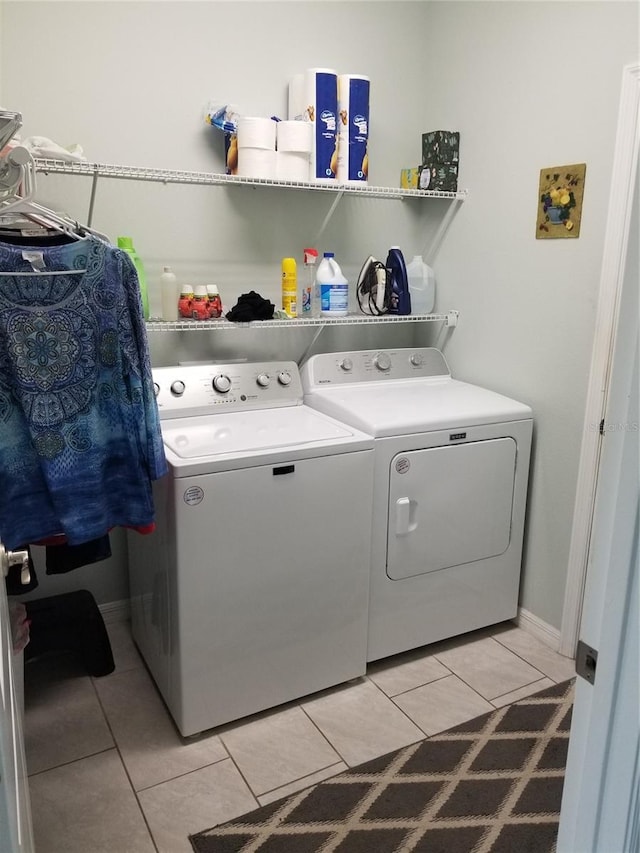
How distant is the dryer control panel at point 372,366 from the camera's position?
2662mm

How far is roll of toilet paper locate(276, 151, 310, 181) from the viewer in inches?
94.7

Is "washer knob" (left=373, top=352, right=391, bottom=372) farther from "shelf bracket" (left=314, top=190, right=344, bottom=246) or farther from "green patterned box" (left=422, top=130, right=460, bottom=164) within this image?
"green patterned box" (left=422, top=130, right=460, bottom=164)

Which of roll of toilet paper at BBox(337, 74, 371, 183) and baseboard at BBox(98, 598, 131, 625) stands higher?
roll of toilet paper at BBox(337, 74, 371, 183)

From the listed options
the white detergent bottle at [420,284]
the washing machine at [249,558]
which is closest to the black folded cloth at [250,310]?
the washing machine at [249,558]

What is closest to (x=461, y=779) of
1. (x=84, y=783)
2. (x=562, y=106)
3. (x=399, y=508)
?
(x=399, y=508)

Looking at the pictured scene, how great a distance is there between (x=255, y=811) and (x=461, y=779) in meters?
0.60

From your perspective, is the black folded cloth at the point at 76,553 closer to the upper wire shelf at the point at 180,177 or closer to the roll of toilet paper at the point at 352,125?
the upper wire shelf at the point at 180,177

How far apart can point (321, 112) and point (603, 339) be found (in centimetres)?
130

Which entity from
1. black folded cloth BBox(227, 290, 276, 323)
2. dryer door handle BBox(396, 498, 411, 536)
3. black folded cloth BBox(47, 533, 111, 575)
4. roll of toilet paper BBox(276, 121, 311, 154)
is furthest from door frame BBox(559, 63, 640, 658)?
black folded cloth BBox(47, 533, 111, 575)

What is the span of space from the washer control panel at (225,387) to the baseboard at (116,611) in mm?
895

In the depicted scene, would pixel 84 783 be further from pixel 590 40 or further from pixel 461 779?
pixel 590 40

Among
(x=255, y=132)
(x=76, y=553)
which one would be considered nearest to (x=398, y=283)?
(x=255, y=132)

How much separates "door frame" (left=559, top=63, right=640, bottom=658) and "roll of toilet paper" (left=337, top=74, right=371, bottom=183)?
2.96 ft

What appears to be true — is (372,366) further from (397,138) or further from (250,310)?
(397,138)
